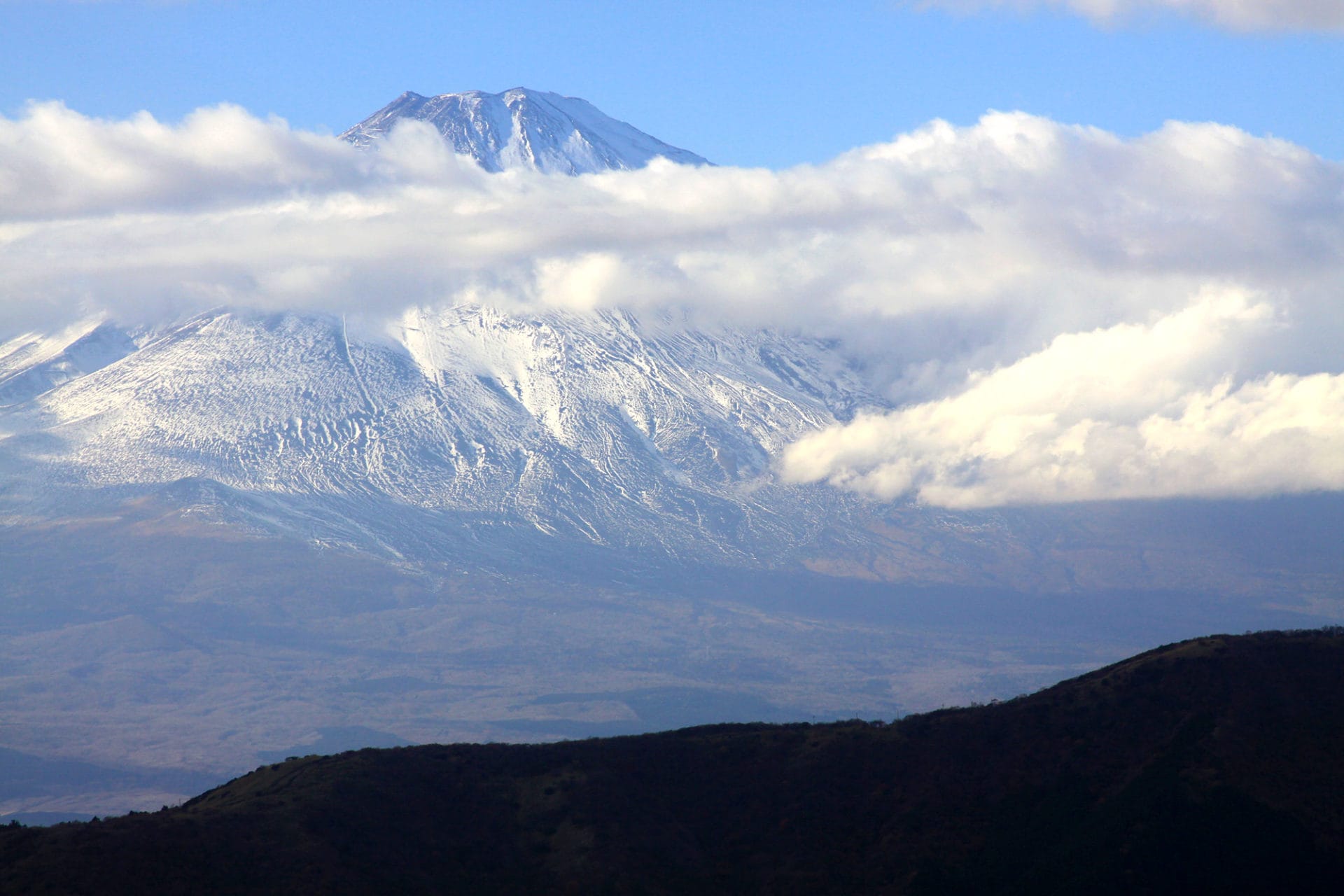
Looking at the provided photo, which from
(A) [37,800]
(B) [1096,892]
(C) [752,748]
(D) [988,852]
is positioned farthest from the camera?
(A) [37,800]

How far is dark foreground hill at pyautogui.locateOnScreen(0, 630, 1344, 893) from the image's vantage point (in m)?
46.6

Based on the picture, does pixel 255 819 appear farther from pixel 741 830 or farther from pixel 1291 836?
pixel 1291 836

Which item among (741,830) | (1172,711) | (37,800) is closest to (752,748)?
(741,830)

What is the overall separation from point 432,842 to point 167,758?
524 feet

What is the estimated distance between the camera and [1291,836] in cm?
4641

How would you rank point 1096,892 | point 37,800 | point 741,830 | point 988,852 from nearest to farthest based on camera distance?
point 1096,892 < point 988,852 < point 741,830 < point 37,800

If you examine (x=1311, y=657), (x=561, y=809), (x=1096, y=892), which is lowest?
(x=1096, y=892)

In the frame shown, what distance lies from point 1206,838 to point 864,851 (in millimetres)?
12194

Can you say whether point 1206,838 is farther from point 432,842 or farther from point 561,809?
point 432,842

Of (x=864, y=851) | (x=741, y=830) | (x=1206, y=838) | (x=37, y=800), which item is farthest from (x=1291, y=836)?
(x=37, y=800)

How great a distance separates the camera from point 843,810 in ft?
179

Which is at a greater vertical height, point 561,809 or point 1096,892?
point 561,809

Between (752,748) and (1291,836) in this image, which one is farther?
(752,748)

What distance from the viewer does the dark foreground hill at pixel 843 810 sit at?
153 feet
